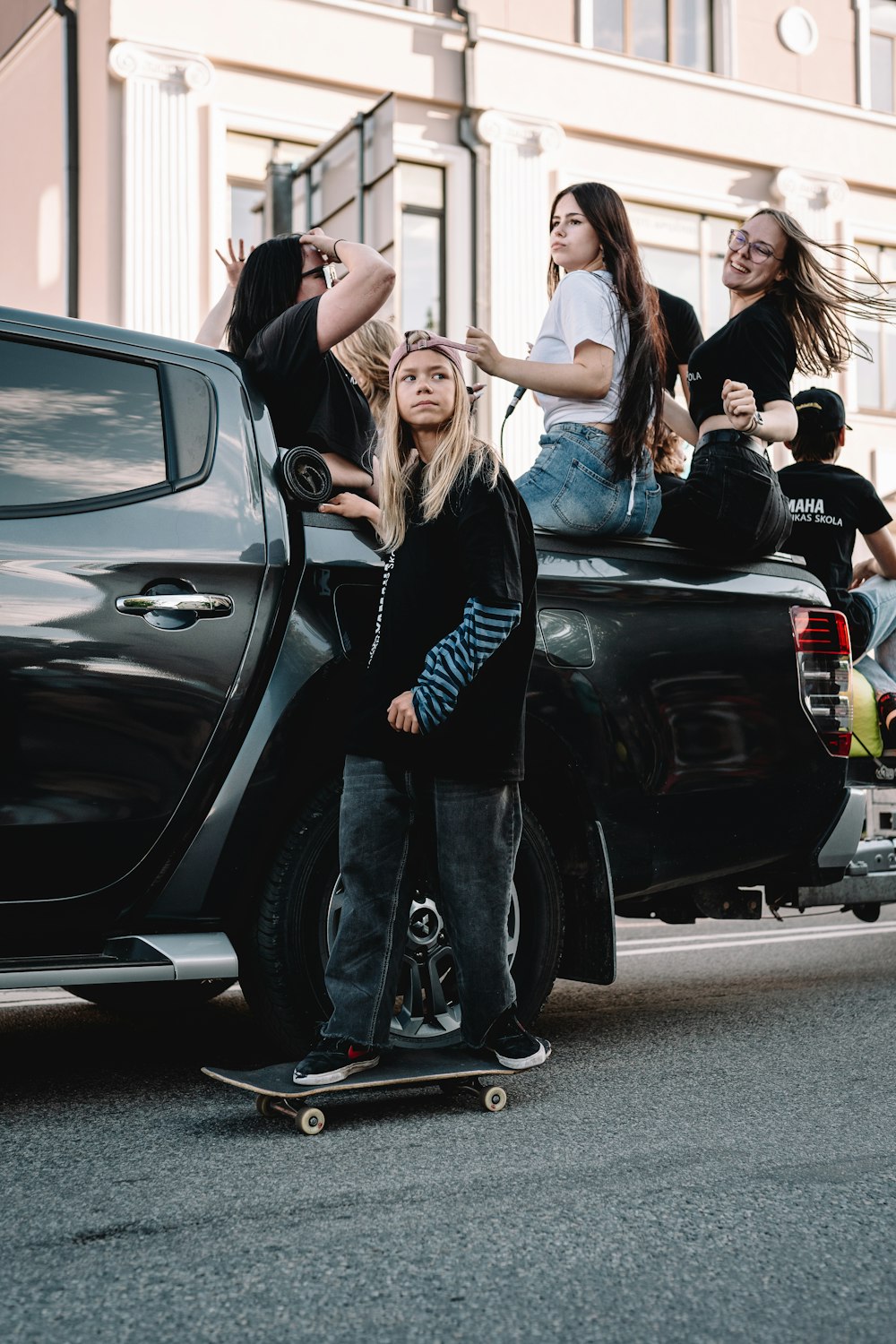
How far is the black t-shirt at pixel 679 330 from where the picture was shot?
5199 mm

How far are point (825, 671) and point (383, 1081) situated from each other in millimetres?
1831

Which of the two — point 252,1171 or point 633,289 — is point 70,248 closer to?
point 633,289

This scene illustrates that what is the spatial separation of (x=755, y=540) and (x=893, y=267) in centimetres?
1660

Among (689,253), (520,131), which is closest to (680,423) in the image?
(520,131)

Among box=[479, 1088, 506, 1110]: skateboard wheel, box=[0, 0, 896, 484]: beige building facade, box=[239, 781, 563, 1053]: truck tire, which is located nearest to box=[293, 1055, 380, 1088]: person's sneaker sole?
box=[239, 781, 563, 1053]: truck tire

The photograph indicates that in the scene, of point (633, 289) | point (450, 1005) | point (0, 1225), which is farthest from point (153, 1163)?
point (633, 289)

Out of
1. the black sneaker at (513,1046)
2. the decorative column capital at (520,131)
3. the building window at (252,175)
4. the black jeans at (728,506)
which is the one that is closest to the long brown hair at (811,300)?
the black jeans at (728,506)

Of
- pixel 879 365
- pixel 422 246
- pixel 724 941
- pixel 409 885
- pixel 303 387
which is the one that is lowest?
pixel 724 941

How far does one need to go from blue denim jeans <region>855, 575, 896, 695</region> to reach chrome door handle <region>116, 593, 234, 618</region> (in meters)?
2.72

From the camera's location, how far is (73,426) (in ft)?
11.6

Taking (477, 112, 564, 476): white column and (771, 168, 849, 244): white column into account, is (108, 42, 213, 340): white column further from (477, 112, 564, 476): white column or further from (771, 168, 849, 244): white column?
(771, 168, 849, 244): white column

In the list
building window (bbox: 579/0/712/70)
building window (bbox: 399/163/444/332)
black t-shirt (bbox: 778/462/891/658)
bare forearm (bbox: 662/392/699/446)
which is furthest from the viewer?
building window (bbox: 579/0/712/70)

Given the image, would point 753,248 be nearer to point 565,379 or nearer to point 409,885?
point 565,379

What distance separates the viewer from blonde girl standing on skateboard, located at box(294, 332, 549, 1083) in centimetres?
346
